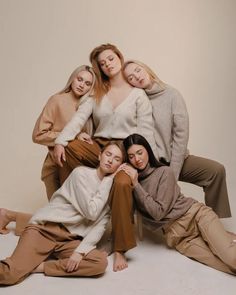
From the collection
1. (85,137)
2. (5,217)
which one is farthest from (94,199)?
(5,217)

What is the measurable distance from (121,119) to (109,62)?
30cm

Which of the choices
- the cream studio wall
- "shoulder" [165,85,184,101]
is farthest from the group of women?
the cream studio wall

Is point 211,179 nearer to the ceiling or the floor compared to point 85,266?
nearer to the ceiling

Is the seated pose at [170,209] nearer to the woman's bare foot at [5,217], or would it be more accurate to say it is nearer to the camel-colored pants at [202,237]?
the camel-colored pants at [202,237]

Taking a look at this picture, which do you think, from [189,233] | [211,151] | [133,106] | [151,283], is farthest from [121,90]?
[211,151]

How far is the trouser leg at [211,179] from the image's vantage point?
Result: 2.98m

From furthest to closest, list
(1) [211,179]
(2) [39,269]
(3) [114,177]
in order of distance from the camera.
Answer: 1. (1) [211,179]
2. (3) [114,177]
3. (2) [39,269]

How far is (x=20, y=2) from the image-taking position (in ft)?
13.4

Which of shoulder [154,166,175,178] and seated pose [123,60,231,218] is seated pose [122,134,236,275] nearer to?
shoulder [154,166,175,178]

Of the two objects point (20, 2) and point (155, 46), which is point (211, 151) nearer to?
point (155, 46)

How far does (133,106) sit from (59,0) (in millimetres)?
1596

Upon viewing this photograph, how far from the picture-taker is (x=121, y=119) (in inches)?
113

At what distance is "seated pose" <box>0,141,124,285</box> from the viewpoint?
2504 mm

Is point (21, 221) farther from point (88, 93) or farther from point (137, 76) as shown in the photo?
point (137, 76)
